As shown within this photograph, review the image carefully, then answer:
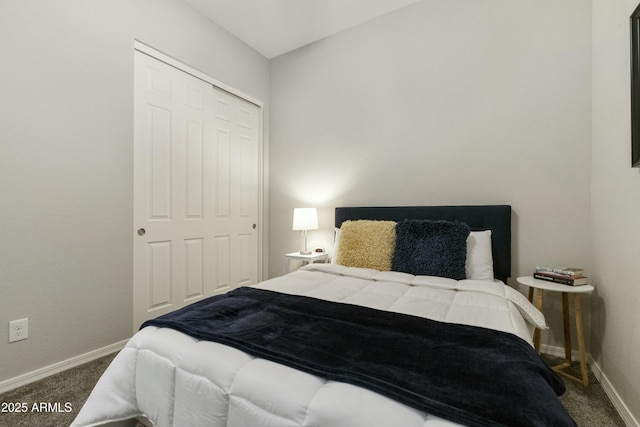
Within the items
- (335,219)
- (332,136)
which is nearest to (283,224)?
(335,219)

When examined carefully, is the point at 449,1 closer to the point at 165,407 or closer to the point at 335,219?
the point at 335,219

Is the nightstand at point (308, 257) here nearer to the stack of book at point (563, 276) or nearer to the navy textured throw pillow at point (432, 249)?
the navy textured throw pillow at point (432, 249)

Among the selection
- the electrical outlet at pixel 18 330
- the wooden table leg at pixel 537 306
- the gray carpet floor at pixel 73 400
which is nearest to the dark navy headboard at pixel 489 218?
the wooden table leg at pixel 537 306

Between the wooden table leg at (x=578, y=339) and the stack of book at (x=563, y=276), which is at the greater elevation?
the stack of book at (x=563, y=276)

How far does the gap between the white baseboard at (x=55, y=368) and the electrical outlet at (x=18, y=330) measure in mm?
230

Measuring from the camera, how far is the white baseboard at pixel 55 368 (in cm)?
171

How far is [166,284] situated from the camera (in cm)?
260

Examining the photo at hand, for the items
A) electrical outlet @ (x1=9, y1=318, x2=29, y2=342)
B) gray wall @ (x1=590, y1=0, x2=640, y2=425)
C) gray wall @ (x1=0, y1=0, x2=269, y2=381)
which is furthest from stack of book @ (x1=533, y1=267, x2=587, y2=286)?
electrical outlet @ (x1=9, y1=318, x2=29, y2=342)

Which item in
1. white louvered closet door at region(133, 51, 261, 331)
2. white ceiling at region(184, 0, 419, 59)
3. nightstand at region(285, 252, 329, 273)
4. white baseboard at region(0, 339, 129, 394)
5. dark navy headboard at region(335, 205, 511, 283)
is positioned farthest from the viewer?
nightstand at region(285, 252, 329, 273)

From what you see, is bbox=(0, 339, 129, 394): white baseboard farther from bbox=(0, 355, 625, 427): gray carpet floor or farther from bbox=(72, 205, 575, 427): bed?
bbox=(72, 205, 575, 427): bed

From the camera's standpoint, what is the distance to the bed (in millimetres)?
754

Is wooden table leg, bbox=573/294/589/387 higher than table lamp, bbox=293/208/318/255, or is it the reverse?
table lamp, bbox=293/208/318/255

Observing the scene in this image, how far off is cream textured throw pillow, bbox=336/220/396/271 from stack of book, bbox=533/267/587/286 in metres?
1.00

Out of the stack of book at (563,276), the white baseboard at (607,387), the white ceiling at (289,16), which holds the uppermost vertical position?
the white ceiling at (289,16)
